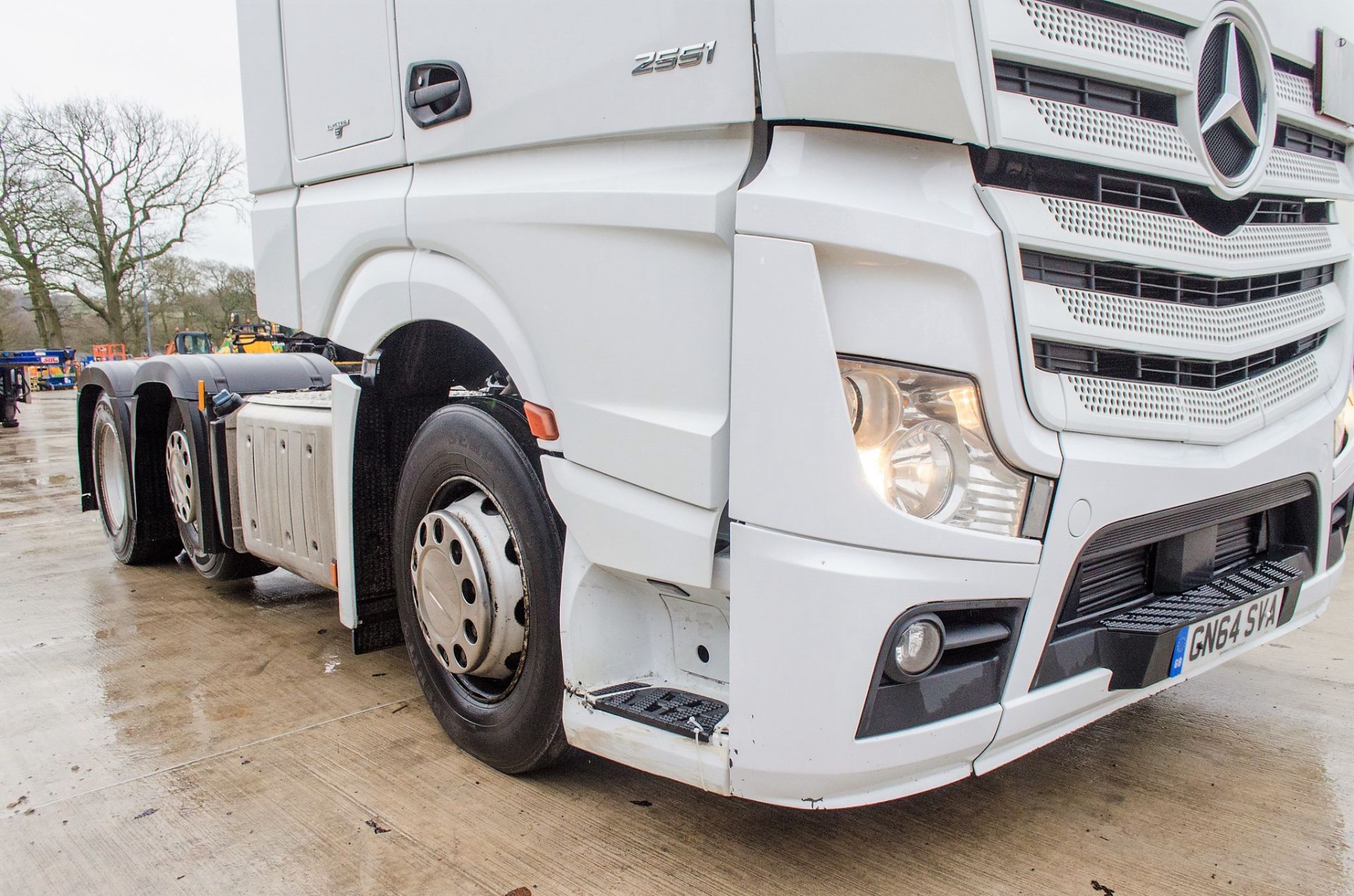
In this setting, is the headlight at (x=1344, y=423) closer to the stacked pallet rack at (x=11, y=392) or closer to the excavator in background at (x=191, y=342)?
the stacked pallet rack at (x=11, y=392)

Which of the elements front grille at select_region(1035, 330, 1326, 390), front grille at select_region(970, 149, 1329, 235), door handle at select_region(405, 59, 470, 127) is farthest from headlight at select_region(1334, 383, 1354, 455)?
door handle at select_region(405, 59, 470, 127)

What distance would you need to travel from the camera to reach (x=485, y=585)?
2.49 m

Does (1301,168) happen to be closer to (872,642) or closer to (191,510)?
(872,642)

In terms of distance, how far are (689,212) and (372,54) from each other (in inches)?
57.6

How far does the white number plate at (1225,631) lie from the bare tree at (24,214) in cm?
4045

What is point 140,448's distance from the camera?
5297 mm

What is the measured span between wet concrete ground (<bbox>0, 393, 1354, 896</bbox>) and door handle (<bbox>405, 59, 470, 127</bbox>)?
5.99 feet

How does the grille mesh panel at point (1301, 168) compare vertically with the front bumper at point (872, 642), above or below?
above

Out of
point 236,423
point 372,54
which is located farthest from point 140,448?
point 372,54

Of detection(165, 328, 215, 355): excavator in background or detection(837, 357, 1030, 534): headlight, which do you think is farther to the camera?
detection(165, 328, 215, 355): excavator in background

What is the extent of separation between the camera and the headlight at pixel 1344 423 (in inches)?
102

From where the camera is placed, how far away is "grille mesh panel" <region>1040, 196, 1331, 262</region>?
1.89 meters

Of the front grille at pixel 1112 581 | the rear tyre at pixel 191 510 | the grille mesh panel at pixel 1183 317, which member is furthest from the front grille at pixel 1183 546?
the rear tyre at pixel 191 510

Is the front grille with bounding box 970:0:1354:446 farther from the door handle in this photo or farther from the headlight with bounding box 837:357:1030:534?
the door handle
